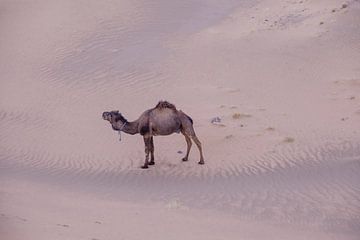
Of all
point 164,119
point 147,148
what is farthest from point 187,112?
point 164,119

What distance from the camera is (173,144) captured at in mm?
16906

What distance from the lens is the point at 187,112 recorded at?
1975cm

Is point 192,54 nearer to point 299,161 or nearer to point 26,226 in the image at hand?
point 299,161

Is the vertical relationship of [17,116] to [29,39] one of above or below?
below

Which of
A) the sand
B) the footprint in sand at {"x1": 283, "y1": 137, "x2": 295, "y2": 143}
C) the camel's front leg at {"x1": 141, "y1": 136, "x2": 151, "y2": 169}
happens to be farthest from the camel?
the footprint in sand at {"x1": 283, "y1": 137, "x2": 295, "y2": 143}

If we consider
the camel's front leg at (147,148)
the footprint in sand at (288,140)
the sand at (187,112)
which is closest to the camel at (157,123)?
the camel's front leg at (147,148)

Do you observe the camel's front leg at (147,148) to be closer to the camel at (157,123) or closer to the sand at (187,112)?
the camel at (157,123)

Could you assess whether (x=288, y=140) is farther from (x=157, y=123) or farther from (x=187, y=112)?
(x=187, y=112)

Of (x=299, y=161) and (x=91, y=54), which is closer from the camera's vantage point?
(x=299, y=161)

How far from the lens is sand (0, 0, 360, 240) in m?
10.9

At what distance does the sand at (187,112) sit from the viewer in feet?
35.6

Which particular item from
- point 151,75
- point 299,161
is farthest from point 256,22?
point 299,161

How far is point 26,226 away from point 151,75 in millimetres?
15906

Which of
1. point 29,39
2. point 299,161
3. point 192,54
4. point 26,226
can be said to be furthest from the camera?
point 29,39
